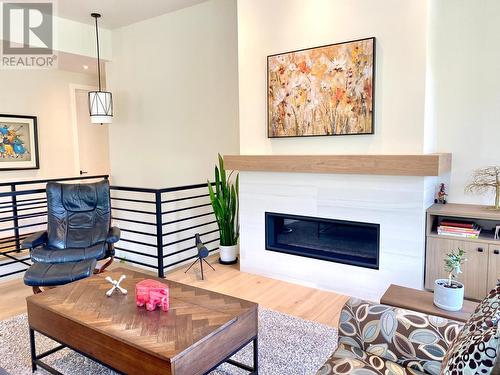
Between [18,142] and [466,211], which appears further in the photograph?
[18,142]

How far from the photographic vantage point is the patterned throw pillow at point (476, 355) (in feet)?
3.25

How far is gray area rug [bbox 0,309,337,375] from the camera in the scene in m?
2.16

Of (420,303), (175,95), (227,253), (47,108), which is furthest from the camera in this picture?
(47,108)

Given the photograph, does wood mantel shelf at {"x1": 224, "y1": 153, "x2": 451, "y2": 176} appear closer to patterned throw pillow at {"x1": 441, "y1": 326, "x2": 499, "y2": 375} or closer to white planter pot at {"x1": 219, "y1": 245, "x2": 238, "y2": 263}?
white planter pot at {"x1": 219, "y1": 245, "x2": 238, "y2": 263}

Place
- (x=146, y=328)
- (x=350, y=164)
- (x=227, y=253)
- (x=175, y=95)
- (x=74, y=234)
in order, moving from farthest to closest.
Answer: (x=175, y=95) < (x=227, y=253) < (x=74, y=234) < (x=350, y=164) < (x=146, y=328)

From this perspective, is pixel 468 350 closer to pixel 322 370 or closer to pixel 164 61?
A: pixel 322 370

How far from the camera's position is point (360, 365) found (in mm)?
1494

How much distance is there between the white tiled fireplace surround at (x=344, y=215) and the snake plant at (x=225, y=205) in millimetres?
223

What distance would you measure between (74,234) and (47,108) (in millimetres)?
3355

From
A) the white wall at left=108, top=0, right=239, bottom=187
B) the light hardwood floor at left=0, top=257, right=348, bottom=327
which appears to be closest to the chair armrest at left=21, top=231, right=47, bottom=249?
the light hardwood floor at left=0, top=257, right=348, bottom=327

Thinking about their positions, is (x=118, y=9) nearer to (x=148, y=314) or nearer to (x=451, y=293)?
(x=148, y=314)

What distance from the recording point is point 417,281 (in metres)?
2.91

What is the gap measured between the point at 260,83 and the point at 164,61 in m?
1.90

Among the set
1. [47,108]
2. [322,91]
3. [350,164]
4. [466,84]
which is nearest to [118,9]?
[47,108]
